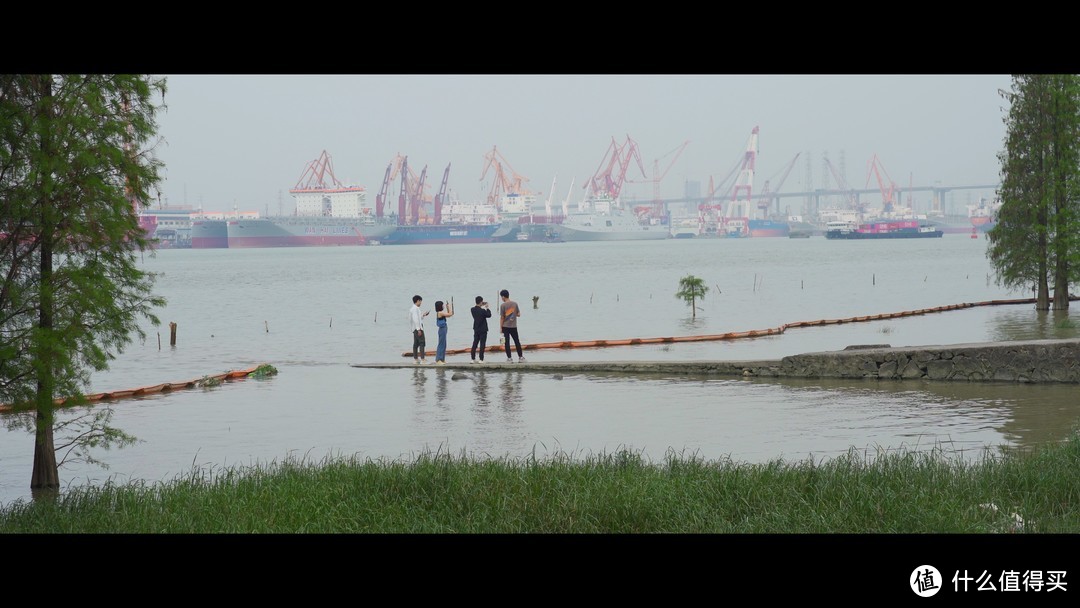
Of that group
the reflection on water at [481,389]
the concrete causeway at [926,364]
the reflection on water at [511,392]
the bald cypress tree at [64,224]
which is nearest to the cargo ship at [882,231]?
the concrete causeway at [926,364]

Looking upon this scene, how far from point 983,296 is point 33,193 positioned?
154ft

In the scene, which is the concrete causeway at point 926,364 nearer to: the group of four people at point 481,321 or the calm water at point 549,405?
the calm water at point 549,405

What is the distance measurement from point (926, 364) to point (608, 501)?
1069 cm

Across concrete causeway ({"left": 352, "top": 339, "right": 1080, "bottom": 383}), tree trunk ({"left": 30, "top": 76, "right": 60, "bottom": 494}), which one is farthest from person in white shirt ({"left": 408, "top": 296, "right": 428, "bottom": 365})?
tree trunk ({"left": 30, "top": 76, "right": 60, "bottom": 494})

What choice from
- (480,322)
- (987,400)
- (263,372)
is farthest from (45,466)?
(987,400)

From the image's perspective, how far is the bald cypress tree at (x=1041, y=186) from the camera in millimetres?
29469

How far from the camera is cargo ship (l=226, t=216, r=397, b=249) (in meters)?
175

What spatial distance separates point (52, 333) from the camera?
9547 mm

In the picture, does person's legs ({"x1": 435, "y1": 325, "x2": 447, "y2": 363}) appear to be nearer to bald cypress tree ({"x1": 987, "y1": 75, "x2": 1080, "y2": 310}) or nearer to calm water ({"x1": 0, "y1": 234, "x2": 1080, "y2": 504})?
calm water ({"x1": 0, "y1": 234, "x2": 1080, "y2": 504})

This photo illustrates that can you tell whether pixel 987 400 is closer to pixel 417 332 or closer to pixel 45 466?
pixel 417 332
